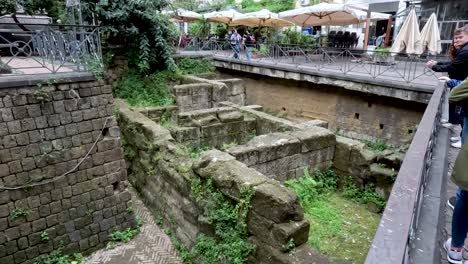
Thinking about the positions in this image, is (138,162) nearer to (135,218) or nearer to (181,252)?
(135,218)

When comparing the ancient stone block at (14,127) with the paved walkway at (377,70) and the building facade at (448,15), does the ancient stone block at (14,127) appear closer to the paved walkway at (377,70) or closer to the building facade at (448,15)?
the paved walkway at (377,70)

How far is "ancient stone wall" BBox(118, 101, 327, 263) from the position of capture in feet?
13.0

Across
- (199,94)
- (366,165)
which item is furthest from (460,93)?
(199,94)

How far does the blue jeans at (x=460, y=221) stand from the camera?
2363mm

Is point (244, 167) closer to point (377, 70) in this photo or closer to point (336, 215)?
point (336, 215)

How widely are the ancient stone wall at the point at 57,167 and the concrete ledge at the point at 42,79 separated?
0.05 ft

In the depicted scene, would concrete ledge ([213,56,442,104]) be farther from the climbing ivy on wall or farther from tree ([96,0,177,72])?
the climbing ivy on wall

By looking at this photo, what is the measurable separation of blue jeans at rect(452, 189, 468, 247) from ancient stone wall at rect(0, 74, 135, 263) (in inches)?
224

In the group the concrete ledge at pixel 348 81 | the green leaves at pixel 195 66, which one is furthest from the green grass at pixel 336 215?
the green leaves at pixel 195 66

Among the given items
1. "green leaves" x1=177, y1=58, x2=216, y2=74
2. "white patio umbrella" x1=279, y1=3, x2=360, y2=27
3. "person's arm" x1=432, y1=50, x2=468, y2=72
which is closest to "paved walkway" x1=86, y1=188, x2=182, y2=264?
"person's arm" x1=432, y1=50, x2=468, y2=72

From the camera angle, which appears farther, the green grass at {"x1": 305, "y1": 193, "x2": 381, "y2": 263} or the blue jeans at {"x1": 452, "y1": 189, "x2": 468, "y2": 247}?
the green grass at {"x1": 305, "y1": 193, "x2": 381, "y2": 263}

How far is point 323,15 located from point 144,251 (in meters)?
12.9

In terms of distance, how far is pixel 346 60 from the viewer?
11812 millimetres

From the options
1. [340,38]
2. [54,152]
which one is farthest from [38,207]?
[340,38]
